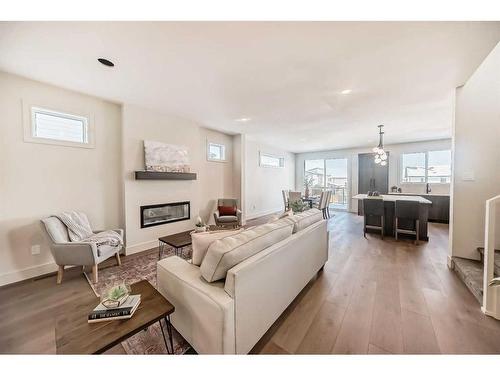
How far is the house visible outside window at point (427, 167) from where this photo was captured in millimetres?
6098

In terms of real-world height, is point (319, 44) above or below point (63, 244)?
above

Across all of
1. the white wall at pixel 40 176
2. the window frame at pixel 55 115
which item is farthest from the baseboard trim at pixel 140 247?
the window frame at pixel 55 115

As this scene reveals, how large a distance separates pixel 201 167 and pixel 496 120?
502cm

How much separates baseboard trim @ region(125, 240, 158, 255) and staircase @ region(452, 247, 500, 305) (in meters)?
4.53

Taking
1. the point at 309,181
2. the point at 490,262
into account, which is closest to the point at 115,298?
the point at 490,262

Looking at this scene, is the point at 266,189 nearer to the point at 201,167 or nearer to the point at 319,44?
the point at 201,167

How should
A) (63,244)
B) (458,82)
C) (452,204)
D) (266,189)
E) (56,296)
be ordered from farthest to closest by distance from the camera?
1. (266,189)
2. (452,204)
3. (458,82)
4. (63,244)
5. (56,296)

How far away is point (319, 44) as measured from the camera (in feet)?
6.03

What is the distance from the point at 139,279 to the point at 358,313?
257 cm

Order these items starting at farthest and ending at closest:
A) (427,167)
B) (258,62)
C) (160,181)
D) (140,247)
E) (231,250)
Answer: (427,167) → (160,181) → (140,247) → (258,62) → (231,250)

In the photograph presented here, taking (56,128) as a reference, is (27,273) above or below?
below

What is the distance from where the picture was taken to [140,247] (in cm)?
353

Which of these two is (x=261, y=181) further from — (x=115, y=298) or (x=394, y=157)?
(x=115, y=298)
